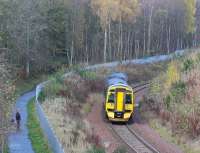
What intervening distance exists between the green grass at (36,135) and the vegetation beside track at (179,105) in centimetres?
724

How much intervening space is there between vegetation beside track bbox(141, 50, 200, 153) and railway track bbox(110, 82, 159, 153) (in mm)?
1708

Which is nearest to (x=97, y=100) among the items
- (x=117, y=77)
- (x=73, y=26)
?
(x=117, y=77)

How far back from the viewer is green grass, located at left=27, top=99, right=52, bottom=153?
2562 centimetres

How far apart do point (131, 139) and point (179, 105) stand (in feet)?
16.4

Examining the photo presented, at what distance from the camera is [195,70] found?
116 ft

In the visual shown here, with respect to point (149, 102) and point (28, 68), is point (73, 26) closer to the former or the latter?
point (28, 68)

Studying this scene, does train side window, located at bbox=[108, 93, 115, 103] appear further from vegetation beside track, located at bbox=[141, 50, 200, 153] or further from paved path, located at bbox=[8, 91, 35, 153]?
paved path, located at bbox=[8, 91, 35, 153]

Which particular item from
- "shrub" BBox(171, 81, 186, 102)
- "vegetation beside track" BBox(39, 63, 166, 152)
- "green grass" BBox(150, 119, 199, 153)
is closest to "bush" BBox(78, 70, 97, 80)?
"vegetation beside track" BBox(39, 63, 166, 152)

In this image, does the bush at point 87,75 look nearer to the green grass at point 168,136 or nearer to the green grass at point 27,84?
the green grass at point 27,84

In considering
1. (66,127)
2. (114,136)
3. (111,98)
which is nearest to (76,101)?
(111,98)

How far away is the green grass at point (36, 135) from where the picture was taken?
25.6 m

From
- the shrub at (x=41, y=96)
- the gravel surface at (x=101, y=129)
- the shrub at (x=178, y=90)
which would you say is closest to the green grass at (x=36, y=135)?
the shrub at (x=41, y=96)

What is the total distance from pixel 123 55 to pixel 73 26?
16476mm

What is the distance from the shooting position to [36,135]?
2908 cm
